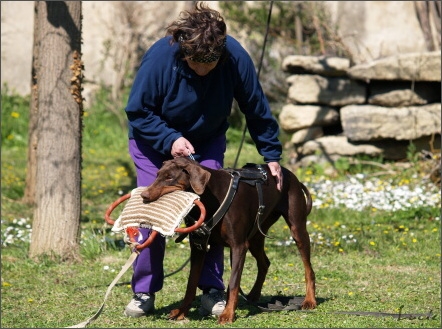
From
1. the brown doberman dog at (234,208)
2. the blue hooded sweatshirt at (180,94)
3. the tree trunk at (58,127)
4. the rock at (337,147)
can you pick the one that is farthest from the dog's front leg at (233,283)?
the rock at (337,147)

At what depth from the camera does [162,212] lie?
443 cm

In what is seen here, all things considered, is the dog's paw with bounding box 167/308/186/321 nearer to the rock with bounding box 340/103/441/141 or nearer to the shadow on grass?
the shadow on grass

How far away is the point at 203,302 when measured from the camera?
17.0 ft

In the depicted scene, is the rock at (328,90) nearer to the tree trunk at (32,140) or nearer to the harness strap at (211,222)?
the tree trunk at (32,140)

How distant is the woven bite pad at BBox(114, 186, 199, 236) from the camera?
14.4 feet

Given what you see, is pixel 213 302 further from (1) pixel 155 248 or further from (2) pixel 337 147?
(2) pixel 337 147

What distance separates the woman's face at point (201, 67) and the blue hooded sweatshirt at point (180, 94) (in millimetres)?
59

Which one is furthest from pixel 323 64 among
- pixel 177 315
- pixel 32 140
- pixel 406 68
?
pixel 177 315

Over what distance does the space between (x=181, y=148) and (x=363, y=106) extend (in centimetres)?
662

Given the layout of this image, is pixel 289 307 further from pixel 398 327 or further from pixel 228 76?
pixel 228 76

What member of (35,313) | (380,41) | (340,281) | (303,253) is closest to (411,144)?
(380,41)

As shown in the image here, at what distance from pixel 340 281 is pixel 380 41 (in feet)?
25.0

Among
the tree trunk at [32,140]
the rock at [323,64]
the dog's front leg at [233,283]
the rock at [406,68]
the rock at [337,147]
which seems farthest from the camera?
the rock at [323,64]

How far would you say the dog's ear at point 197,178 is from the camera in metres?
4.53
